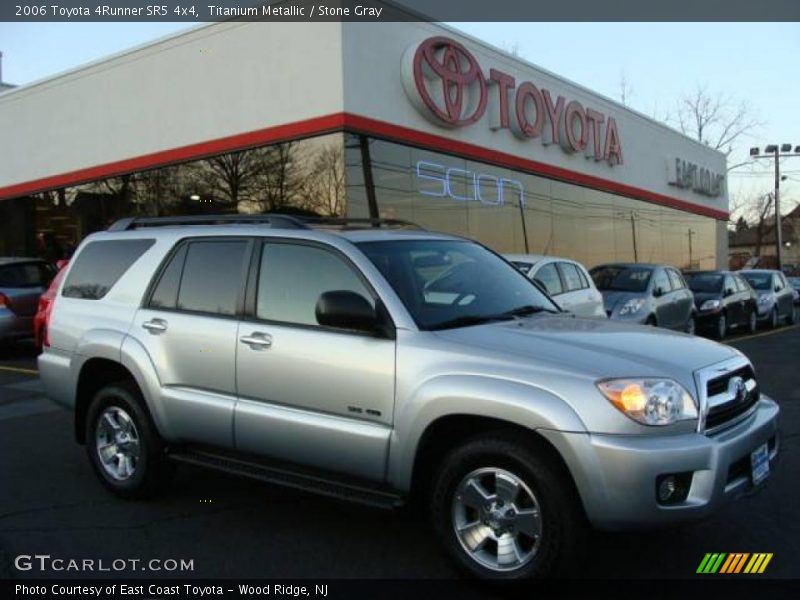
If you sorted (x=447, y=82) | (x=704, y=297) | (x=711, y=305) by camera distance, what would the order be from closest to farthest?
(x=447, y=82), (x=711, y=305), (x=704, y=297)

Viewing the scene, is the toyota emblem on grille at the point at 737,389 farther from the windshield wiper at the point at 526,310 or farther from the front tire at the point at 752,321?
the front tire at the point at 752,321

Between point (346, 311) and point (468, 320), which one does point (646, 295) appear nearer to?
point (468, 320)

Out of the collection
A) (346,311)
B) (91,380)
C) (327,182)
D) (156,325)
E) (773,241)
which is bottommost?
(91,380)

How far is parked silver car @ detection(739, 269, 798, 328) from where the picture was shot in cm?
1864

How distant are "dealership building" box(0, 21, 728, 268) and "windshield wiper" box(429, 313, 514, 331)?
9160mm

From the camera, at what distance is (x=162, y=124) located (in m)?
16.0

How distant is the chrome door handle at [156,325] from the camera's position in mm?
4961

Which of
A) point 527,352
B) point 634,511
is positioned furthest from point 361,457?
point 634,511

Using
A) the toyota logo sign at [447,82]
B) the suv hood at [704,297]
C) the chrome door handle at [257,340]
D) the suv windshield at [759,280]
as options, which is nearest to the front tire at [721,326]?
the suv hood at [704,297]

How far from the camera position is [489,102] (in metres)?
16.7

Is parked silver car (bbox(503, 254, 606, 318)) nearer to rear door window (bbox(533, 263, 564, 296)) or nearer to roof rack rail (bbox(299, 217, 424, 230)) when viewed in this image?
rear door window (bbox(533, 263, 564, 296))

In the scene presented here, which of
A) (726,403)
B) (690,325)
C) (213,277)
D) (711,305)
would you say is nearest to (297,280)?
(213,277)

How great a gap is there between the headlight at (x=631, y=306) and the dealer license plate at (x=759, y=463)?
8.70m

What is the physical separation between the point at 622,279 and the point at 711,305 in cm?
332
